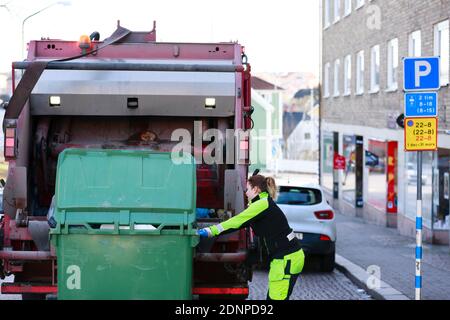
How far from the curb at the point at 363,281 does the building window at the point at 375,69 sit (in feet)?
34.1

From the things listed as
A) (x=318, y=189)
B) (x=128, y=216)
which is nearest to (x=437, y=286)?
(x=318, y=189)

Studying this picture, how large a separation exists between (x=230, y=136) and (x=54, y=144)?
177 centimetres

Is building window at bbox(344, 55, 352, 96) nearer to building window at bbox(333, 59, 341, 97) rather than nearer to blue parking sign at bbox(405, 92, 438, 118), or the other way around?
building window at bbox(333, 59, 341, 97)

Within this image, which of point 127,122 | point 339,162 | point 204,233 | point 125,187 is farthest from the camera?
point 339,162

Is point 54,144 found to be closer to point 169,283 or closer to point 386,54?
point 169,283

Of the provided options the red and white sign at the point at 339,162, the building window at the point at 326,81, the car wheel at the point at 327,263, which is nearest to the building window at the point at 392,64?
the red and white sign at the point at 339,162

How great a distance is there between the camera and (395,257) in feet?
58.7

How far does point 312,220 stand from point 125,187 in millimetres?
7553

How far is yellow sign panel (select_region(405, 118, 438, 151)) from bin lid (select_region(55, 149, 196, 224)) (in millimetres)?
3138

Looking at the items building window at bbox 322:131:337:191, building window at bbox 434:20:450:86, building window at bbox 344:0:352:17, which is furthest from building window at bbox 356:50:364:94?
building window at bbox 434:20:450:86

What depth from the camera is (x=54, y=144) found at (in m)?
10.4

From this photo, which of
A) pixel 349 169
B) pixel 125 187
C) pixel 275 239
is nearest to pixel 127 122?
pixel 125 187

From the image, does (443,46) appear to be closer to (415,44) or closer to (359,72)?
(415,44)

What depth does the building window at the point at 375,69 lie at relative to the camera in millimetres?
27422
